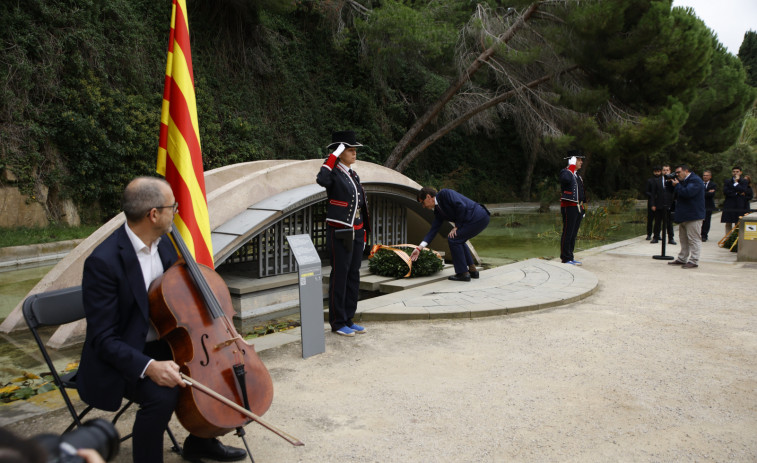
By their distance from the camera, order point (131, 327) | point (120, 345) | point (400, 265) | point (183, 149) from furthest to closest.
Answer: point (400, 265) → point (183, 149) → point (131, 327) → point (120, 345)

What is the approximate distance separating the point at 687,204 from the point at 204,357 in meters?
8.79

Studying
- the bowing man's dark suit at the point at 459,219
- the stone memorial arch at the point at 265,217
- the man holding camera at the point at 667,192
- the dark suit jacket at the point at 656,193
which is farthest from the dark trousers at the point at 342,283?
the dark suit jacket at the point at 656,193

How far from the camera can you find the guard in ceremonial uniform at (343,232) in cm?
542

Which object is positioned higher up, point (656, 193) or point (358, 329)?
point (656, 193)

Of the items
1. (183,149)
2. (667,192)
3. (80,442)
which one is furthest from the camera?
(667,192)

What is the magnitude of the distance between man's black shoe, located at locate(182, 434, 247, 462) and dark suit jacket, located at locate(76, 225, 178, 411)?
1.86 feet

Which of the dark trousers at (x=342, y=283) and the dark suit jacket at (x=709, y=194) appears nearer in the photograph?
the dark trousers at (x=342, y=283)

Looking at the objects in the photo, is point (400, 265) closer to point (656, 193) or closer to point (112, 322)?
point (112, 322)

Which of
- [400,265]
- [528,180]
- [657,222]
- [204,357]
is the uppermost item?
[528,180]

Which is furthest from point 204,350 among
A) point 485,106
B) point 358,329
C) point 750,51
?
point 750,51

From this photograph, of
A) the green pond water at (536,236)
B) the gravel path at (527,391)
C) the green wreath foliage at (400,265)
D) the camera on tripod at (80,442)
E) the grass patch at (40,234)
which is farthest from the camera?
the green pond water at (536,236)

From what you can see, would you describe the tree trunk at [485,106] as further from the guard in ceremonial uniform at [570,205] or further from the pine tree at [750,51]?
the pine tree at [750,51]

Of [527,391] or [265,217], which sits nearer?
[527,391]

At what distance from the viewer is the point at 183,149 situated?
426cm
